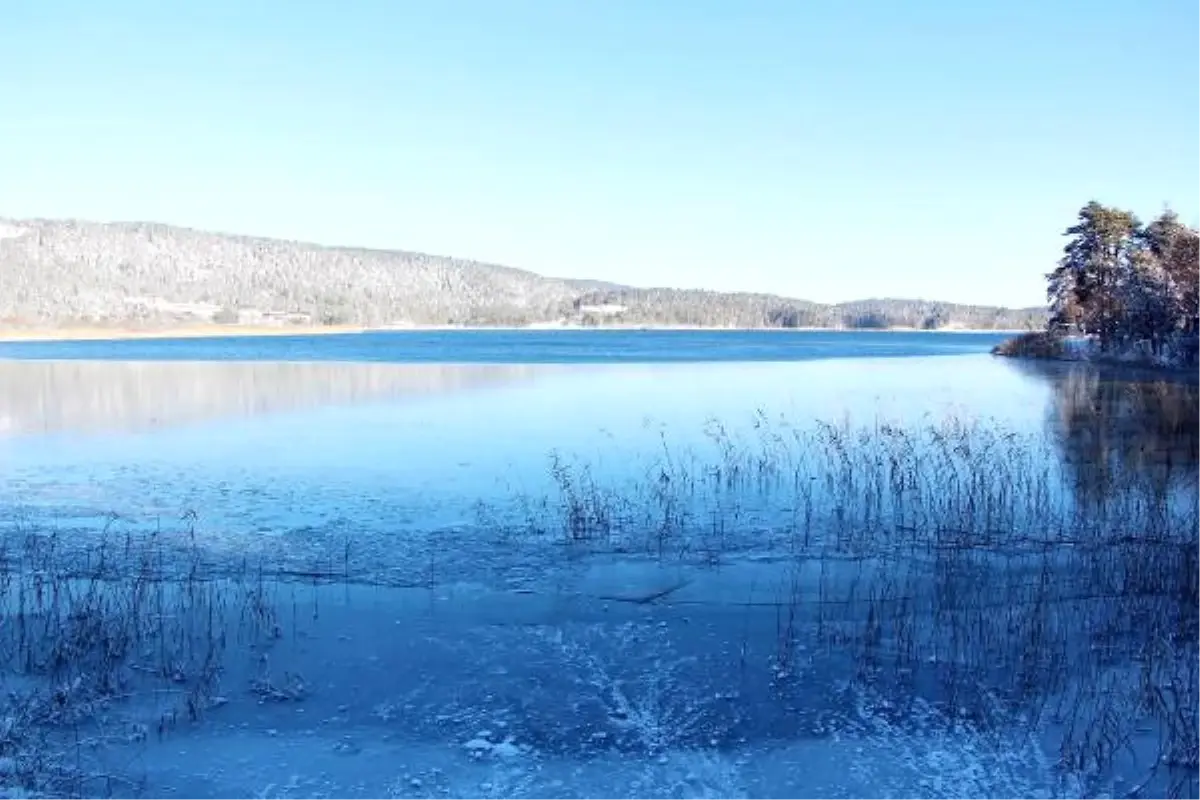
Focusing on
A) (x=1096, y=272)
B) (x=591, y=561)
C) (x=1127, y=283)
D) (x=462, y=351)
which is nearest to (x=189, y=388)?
(x=591, y=561)

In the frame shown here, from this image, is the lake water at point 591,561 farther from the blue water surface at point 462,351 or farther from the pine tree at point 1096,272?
the blue water surface at point 462,351

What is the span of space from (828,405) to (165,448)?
61.2 ft

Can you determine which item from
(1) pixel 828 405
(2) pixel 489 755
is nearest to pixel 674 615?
(2) pixel 489 755

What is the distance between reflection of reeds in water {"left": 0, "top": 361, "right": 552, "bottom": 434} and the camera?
27.5m

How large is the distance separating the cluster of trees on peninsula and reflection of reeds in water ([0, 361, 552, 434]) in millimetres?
30653

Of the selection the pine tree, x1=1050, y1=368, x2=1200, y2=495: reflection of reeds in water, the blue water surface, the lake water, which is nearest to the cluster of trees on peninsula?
the pine tree

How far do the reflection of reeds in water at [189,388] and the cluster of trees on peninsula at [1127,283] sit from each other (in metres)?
30.7

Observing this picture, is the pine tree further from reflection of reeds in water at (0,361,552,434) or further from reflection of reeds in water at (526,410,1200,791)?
reflection of reeds in water at (526,410,1200,791)

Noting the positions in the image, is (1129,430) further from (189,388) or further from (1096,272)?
(1096,272)

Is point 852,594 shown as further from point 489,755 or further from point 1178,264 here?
point 1178,264

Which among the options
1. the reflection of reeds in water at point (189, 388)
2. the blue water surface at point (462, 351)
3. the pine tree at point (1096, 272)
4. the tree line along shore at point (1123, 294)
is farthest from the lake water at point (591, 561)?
the blue water surface at point (462, 351)

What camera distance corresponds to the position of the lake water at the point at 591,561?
635 centimetres

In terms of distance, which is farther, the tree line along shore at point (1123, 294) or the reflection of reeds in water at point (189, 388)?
the tree line along shore at point (1123, 294)

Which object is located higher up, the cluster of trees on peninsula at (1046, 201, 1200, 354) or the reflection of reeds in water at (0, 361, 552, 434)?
the cluster of trees on peninsula at (1046, 201, 1200, 354)
